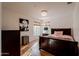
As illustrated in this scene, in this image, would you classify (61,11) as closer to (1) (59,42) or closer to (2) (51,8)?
(2) (51,8)

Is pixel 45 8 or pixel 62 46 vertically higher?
pixel 45 8

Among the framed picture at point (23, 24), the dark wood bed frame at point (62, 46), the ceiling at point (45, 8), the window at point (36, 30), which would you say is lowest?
the dark wood bed frame at point (62, 46)

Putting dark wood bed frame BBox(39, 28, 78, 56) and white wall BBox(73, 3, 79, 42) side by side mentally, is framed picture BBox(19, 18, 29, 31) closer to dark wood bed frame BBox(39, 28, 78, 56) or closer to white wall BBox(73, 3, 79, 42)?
dark wood bed frame BBox(39, 28, 78, 56)

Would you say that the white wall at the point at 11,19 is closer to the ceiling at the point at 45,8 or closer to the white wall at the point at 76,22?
the ceiling at the point at 45,8

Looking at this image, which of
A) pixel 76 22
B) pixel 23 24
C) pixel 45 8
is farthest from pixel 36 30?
pixel 76 22

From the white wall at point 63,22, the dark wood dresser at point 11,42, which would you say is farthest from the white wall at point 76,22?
the dark wood dresser at point 11,42

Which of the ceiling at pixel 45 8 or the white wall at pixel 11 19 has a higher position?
the ceiling at pixel 45 8

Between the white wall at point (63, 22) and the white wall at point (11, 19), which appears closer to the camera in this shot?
the white wall at point (11, 19)

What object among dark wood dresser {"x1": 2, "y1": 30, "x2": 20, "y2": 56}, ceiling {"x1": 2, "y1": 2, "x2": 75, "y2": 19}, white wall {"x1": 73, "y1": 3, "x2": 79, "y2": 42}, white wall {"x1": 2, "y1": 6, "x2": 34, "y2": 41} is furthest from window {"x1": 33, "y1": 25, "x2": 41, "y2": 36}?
white wall {"x1": 73, "y1": 3, "x2": 79, "y2": 42}

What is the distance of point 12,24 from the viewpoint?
2.06m

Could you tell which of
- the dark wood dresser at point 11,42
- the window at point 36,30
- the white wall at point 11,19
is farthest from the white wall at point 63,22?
the dark wood dresser at point 11,42

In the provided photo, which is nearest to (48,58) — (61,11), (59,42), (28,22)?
(28,22)

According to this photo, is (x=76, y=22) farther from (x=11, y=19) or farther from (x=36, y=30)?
(x=11, y=19)

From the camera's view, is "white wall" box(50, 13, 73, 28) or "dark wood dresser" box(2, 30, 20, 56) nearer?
"dark wood dresser" box(2, 30, 20, 56)
